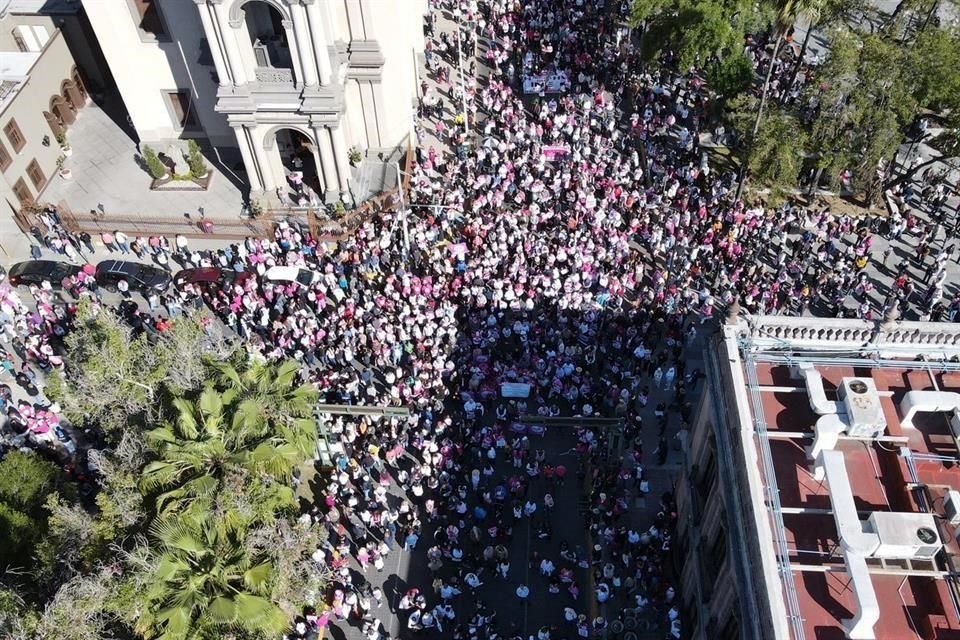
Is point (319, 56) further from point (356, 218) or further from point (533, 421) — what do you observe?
point (533, 421)

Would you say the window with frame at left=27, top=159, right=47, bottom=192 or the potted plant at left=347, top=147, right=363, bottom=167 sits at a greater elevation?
the potted plant at left=347, top=147, right=363, bottom=167

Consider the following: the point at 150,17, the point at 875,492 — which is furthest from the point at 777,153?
the point at 150,17

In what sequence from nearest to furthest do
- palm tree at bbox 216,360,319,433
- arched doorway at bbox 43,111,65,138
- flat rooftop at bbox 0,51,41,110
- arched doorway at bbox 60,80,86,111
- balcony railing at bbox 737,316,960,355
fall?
balcony railing at bbox 737,316,960,355 < palm tree at bbox 216,360,319,433 < flat rooftop at bbox 0,51,41,110 < arched doorway at bbox 43,111,65,138 < arched doorway at bbox 60,80,86,111

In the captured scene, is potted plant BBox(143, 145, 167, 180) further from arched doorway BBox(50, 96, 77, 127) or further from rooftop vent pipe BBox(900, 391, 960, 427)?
rooftop vent pipe BBox(900, 391, 960, 427)

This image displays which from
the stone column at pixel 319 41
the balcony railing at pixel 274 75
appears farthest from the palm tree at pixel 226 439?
the balcony railing at pixel 274 75

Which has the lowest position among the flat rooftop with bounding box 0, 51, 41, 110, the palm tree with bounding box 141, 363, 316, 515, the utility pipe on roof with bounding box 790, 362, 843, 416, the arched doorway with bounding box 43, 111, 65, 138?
the arched doorway with bounding box 43, 111, 65, 138

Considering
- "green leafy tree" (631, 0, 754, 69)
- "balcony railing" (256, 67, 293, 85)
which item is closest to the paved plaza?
"balcony railing" (256, 67, 293, 85)

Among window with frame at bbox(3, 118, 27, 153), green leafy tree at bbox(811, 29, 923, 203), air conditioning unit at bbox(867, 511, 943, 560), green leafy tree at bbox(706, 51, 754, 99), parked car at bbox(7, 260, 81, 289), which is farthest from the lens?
window with frame at bbox(3, 118, 27, 153)
